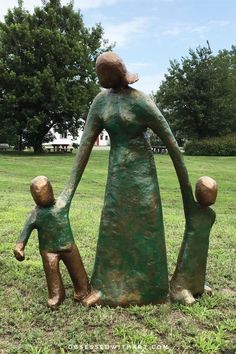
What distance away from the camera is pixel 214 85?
38375mm

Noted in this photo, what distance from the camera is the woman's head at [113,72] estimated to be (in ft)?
13.1

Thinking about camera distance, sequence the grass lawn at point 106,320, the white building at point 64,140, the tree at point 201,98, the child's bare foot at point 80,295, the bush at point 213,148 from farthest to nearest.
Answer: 1. the tree at point 201,98
2. the white building at point 64,140
3. the bush at point 213,148
4. the child's bare foot at point 80,295
5. the grass lawn at point 106,320

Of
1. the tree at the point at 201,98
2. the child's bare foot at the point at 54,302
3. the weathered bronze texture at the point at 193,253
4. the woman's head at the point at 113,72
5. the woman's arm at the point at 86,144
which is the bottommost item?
the child's bare foot at the point at 54,302

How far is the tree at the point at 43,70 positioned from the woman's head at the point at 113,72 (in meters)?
24.4

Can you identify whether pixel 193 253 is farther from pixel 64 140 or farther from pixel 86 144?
pixel 64 140

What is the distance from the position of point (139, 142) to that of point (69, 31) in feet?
95.7

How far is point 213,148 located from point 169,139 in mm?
30429

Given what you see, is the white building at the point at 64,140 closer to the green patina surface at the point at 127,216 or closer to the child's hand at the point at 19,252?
the green patina surface at the point at 127,216

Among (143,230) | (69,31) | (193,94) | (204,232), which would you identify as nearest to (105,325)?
(143,230)

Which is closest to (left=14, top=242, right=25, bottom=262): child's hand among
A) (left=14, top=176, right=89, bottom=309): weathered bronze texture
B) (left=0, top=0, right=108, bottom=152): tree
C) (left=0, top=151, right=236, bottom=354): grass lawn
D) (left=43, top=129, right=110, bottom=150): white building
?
(left=14, top=176, right=89, bottom=309): weathered bronze texture

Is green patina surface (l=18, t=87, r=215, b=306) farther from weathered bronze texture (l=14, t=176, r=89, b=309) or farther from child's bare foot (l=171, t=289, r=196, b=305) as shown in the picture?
child's bare foot (l=171, t=289, r=196, b=305)

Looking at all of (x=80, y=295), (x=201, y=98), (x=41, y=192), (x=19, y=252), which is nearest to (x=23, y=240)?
(x=19, y=252)

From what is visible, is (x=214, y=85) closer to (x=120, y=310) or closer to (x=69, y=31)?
(x=69, y=31)

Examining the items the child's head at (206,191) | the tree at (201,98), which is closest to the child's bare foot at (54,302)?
the child's head at (206,191)
